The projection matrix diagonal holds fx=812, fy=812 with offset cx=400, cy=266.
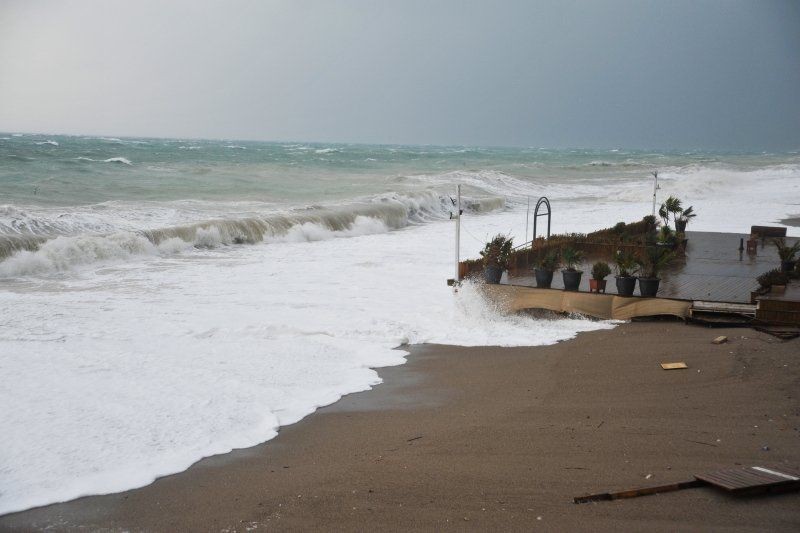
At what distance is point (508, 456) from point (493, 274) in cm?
594

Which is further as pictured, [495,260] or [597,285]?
[495,260]

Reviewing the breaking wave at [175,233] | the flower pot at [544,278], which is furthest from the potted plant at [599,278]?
the breaking wave at [175,233]

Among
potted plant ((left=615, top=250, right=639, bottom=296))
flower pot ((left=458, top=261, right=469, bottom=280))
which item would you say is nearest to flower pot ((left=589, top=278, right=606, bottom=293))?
potted plant ((left=615, top=250, right=639, bottom=296))

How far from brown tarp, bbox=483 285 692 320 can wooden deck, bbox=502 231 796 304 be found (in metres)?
0.32

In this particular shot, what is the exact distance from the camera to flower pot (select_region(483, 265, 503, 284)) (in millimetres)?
11531

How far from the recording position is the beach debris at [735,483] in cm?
484

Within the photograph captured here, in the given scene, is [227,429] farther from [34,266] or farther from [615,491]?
[34,266]

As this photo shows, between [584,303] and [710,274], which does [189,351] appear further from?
[710,274]

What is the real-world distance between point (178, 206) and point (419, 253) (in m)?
12.9

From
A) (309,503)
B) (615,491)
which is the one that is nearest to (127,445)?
(309,503)

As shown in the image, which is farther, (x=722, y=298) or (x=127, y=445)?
(x=722, y=298)

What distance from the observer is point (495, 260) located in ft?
38.3

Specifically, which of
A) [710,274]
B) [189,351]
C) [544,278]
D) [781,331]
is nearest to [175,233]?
[189,351]

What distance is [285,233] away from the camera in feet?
76.5
